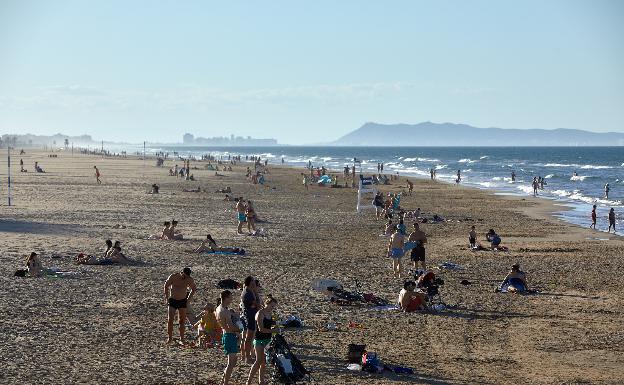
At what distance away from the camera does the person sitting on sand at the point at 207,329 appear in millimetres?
13820

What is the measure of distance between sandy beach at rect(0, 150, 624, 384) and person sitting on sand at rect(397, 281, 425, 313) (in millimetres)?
247

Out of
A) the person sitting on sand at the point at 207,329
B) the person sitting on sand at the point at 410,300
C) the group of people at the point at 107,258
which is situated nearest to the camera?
the person sitting on sand at the point at 207,329

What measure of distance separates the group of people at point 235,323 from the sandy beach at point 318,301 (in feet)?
1.41

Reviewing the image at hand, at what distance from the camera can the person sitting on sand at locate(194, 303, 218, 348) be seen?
13820mm

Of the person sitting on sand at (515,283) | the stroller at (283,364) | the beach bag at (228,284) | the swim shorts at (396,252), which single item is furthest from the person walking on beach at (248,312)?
the swim shorts at (396,252)

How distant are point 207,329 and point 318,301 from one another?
420cm

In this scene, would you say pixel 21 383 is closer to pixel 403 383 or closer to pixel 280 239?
pixel 403 383

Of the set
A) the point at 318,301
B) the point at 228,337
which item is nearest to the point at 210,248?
the point at 318,301

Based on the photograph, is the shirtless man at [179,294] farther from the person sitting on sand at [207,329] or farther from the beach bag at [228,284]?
the beach bag at [228,284]

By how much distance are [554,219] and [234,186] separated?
2598 cm

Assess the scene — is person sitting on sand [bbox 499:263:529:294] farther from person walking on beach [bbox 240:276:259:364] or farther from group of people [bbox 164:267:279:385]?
person walking on beach [bbox 240:276:259:364]

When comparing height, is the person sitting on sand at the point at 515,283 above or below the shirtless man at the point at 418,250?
below

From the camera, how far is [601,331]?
15.6 metres

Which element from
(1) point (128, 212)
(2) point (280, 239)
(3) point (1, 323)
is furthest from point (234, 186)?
(3) point (1, 323)
